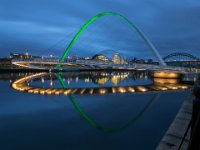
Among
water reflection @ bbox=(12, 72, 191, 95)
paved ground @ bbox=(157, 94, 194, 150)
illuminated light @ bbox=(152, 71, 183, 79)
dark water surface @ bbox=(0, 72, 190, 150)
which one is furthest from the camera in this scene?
illuminated light @ bbox=(152, 71, 183, 79)

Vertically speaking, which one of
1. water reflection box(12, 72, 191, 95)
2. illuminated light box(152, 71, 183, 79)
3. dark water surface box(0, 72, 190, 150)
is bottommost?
dark water surface box(0, 72, 190, 150)

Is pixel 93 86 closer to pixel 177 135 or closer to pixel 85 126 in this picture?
pixel 85 126

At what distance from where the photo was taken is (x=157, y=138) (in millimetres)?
11469

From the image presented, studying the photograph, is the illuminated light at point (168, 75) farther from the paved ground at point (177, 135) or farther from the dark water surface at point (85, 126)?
the paved ground at point (177, 135)

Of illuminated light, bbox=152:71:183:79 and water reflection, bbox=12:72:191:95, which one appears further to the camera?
illuminated light, bbox=152:71:183:79

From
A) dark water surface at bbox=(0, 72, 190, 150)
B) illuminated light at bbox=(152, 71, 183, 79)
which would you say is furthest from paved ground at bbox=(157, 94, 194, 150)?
illuminated light at bbox=(152, 71, 183, 79)

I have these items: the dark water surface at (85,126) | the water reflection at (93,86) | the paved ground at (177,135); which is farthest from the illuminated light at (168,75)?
the paved ground at (177,135)

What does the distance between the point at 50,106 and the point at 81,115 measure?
507 centimetres

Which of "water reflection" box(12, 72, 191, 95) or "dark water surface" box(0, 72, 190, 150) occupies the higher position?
"water reflection" box(12, 72, 191, 95)

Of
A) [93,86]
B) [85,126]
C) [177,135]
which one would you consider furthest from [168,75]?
[177,135]

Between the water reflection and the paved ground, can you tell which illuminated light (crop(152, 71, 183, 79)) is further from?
the paved ground

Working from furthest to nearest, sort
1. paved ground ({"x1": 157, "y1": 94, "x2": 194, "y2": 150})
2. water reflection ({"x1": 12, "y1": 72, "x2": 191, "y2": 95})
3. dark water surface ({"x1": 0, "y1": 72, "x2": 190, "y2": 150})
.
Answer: water reflection ({"x1": 12, "y1": 72, "x2": 191, "y2": 95}), dark water surface ({"x1": 0, "y1": 72, "x2": 190, "y2": 150}), paved ground ({"x1": 157, "y1": 94, "x2": 194, "y2": 150})

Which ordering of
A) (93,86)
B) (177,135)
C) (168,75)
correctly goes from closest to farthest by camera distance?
(177,135), (93,86), (168,75)

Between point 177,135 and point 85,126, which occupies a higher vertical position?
point 177,135
